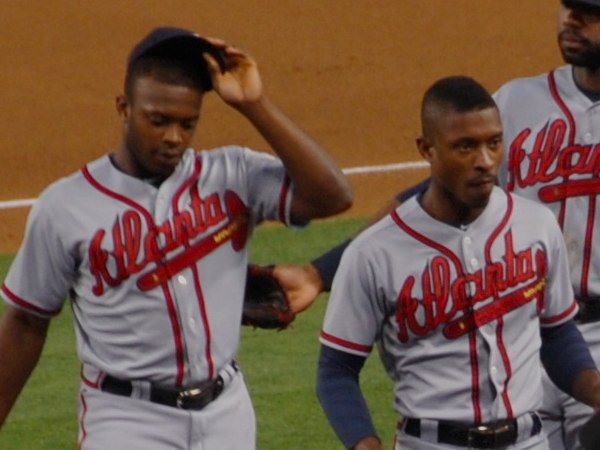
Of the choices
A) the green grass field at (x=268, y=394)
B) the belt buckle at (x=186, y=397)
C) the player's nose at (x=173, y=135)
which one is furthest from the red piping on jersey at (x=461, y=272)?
the green grass field at (x=268, y=394)

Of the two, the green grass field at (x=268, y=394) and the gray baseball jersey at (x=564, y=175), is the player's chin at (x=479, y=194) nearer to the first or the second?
the gray baseball jersey at (x=564, y=175)

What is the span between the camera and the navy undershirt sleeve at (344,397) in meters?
4.49

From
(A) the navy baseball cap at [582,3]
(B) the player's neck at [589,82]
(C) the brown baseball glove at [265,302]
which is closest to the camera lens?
(C) the brown baseball glove at [265,302]

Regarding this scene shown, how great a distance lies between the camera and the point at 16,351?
4848 millimetres

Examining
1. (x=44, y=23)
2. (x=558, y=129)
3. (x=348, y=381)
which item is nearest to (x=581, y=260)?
(x=558, y=129)

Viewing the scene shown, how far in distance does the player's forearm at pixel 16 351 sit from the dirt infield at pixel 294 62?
6.82m

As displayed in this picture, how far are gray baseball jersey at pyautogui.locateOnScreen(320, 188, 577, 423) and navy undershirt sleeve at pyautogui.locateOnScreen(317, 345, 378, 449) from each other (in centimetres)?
4

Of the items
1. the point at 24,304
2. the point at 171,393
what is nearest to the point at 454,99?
the point at 171,393

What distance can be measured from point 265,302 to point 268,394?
310cm

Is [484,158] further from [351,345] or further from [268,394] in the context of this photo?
[268,394]

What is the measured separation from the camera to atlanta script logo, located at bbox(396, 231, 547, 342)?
460 cm

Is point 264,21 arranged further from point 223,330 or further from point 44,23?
point 223,330

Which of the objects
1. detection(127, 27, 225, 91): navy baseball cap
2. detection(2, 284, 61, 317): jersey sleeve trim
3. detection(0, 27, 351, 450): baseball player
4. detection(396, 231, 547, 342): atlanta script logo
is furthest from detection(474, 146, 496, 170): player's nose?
detection(2, 284, 61, 317): jersey sleeve trim

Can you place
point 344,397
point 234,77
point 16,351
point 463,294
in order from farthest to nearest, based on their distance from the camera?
point 16,351, point 234,77, point 463,294, point 344,397
